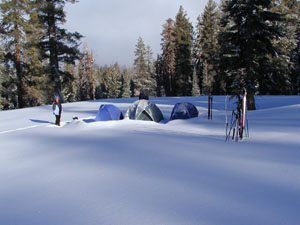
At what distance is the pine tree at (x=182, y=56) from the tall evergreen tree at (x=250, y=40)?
92.1ft

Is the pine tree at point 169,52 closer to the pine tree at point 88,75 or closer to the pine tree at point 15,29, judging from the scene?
the pine tree at point 88,75

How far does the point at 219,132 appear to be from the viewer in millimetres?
7164

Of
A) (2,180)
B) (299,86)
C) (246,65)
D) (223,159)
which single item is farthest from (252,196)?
(299,86)

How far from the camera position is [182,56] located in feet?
137

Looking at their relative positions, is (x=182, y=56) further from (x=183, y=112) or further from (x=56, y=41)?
(x=183, y=112)

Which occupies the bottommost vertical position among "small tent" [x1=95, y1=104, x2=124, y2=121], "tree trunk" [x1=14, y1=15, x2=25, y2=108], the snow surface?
the snow surface

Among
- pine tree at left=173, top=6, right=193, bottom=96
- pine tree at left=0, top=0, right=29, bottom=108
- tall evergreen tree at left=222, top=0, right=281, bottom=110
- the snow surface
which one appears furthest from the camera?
pine tree at left=173, top=6, right=193, bottom=96

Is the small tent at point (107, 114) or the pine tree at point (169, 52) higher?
the pine tree at point (169, 52)

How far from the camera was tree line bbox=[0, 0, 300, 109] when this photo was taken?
41.3 feet

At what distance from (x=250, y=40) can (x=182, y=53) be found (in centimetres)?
3022

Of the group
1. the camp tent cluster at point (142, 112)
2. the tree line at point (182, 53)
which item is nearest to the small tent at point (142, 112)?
the camp tent cluster at point (142, 112)

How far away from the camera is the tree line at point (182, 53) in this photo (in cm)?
1259

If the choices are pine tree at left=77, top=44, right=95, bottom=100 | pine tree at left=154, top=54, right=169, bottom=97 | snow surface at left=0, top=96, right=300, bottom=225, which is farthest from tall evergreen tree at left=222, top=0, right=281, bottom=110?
pine tree at left=77, top=44, right=95, bottom=100

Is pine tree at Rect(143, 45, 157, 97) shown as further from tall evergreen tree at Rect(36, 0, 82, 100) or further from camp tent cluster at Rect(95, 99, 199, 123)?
camp tent cluster at Rect(95, 99, 199, 123)
